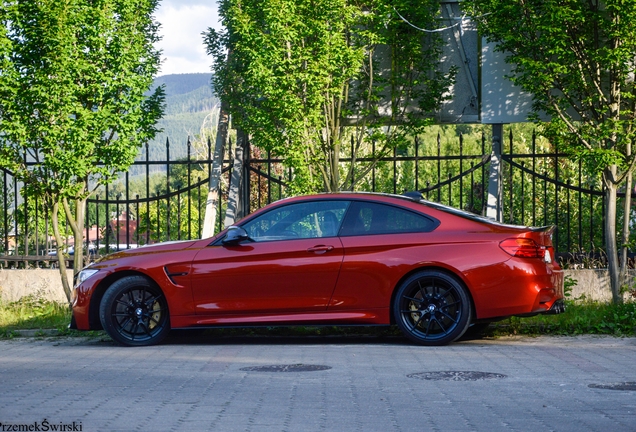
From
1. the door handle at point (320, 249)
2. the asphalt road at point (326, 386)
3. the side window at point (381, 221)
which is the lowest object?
the asphalt road at point (326, 386)

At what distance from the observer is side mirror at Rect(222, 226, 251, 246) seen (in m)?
10.0

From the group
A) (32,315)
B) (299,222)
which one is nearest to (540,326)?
(299,222)

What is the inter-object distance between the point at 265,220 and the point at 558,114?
4707 millimetres

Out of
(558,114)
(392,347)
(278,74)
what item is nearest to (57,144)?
(278,74)

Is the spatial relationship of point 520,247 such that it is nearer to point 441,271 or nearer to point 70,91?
point 441,271

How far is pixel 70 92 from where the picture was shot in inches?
473

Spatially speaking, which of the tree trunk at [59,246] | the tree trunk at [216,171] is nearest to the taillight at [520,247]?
the tree trunk at [59,246]

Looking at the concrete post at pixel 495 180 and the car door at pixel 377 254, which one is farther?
the concrete post at pixel 495 180

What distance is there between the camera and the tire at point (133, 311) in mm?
10250

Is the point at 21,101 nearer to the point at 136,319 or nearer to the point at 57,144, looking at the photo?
the point at 57,144

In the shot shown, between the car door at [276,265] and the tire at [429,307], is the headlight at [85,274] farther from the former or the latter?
the tire at [429,307]

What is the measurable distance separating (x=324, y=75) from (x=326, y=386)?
690 centimetres

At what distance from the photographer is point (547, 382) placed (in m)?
7.28

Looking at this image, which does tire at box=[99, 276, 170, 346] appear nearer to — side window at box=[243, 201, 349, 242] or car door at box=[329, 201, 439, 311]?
side window at box=[243, 201, 349, 242]
